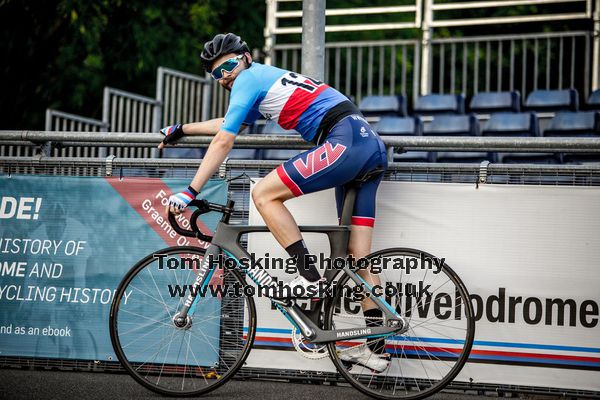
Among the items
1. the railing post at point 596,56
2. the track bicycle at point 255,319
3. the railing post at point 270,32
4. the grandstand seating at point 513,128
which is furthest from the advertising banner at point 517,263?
the railing post at point 270,32

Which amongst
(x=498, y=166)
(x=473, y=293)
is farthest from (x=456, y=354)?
(x=498, y=166)

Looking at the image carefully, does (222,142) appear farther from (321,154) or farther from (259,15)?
(259,15)

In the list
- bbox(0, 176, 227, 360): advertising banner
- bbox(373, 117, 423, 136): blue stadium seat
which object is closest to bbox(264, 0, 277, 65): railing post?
bbox(373, 117, 423, 136): blue stadium seat

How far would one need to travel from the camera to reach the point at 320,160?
5.75m

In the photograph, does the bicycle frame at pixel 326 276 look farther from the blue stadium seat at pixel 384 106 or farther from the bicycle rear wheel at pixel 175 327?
the blue stadium seat at pixel 384 106

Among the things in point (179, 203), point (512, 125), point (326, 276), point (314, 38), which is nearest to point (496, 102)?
point (512, 125)

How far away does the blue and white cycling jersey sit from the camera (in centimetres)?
584

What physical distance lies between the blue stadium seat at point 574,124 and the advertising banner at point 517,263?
4.99m

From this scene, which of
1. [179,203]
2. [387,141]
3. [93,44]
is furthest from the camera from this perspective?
[93,44]

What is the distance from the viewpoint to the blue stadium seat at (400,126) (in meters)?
11.5

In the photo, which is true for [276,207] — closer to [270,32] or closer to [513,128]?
[513,128]

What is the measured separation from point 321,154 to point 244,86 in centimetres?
67

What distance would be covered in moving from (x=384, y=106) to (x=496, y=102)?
1.58 meters

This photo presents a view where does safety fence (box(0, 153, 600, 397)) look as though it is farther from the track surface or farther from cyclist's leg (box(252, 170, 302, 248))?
cyclist's leg (box(252, 170, 302, 248))
